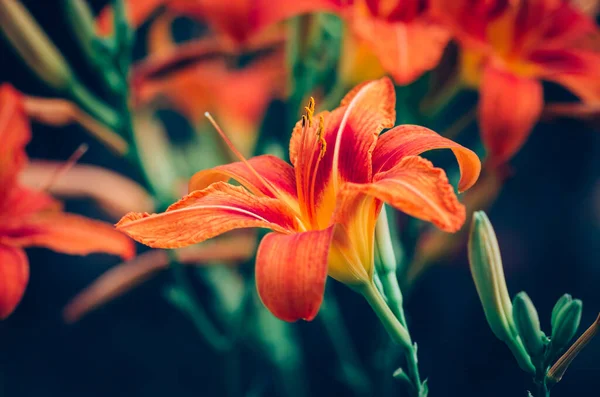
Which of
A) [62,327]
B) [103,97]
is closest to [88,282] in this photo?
[62,327]

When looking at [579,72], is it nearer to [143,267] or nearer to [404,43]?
[404,43]

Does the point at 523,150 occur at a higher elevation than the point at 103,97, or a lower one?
lower

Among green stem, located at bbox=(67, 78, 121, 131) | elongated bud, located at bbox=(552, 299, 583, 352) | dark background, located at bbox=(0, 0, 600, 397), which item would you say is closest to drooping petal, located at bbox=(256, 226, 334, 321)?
elongated bud, located at bbox=(552, 299, 583, 352)

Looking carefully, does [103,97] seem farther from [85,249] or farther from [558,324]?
[558,324]

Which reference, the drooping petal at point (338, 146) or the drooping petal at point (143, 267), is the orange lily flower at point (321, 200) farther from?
the drooping petal at point (143, 267)

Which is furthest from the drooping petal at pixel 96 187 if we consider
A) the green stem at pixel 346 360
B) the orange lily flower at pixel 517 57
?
the orange lily flower at pixel 517 57

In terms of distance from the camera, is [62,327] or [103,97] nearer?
[62,327]

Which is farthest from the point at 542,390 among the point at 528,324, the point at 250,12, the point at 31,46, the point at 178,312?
the point at 178,312
